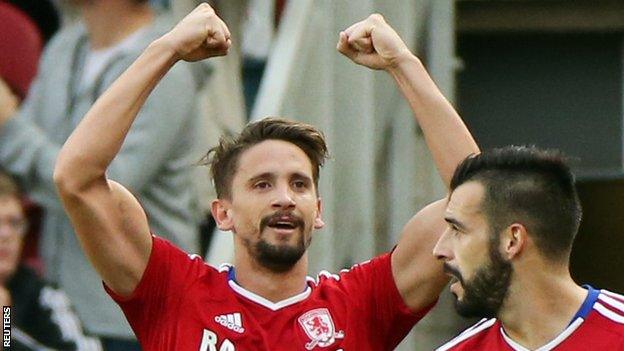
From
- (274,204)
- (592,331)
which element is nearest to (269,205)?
(274,204)

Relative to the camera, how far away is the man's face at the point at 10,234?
7.35m

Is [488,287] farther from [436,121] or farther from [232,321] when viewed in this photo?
[232,321]

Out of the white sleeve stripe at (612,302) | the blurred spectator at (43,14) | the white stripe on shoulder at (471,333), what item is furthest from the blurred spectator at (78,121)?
the white sleeve stripe at (612,302)

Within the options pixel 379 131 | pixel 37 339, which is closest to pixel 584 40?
pixel 379 131

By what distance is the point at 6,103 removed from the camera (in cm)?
761

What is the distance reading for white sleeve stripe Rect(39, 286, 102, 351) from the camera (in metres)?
7.46

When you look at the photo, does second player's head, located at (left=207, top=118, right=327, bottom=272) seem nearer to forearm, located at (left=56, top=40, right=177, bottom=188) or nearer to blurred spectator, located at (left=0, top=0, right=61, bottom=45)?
forearm, located at (left=56, top=40, right=177, bottom=188)

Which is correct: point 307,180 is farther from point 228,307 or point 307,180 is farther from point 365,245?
point 365,245

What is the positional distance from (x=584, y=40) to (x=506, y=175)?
6.11 meters

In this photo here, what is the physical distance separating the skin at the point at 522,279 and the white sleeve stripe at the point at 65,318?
2573mm

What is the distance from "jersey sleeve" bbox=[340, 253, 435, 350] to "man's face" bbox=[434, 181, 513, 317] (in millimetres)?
416

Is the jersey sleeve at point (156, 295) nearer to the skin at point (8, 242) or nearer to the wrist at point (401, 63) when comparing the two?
the wrist at point (401, 63)

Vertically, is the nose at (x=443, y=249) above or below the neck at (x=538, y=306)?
above

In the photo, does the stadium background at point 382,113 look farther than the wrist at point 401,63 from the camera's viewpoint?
Yes
